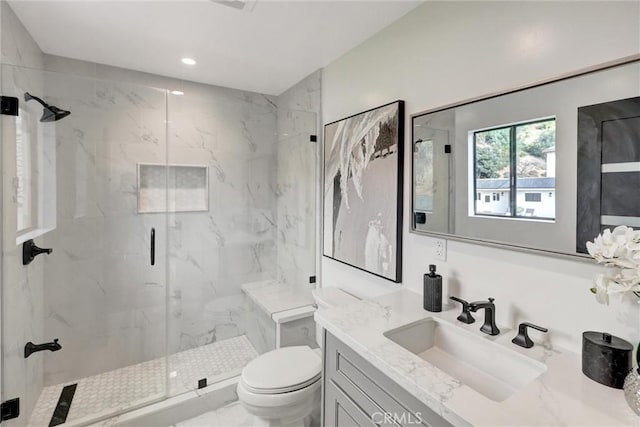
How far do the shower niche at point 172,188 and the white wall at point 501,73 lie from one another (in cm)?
A: 153

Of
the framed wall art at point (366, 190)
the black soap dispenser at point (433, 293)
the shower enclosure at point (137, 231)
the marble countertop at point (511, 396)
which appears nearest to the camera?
the marble countertop at point (511, 396)

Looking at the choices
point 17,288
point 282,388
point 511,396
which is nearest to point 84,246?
point 17,288

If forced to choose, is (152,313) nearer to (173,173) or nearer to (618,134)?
(173,173)

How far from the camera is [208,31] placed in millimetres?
1911

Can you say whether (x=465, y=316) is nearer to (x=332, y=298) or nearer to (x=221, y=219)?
(x=332, y=298)

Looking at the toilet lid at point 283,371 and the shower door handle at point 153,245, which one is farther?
the shower door handle at point 153,245

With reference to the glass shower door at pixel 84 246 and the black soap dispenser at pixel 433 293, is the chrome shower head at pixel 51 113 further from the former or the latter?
the black soap dispenser at pixel 433 293

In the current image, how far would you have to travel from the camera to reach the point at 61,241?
2.14 metres

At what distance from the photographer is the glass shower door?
1777mm

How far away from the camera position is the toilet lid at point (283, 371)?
Answer: 5.21 ft

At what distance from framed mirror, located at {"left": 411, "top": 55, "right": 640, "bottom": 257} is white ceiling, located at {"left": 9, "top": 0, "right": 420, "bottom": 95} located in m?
0.80

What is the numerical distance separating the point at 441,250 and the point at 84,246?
246cm

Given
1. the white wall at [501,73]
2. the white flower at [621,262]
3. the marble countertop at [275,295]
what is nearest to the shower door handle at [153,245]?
the marble countertop at [275,295]

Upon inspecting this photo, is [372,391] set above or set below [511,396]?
below
